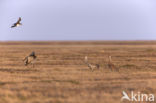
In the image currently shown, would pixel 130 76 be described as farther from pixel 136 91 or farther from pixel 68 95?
pixel 68 95

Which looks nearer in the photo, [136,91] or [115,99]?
[115,99]

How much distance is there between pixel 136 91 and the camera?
14703 millimetres

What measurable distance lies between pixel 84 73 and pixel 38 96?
23.1 ft

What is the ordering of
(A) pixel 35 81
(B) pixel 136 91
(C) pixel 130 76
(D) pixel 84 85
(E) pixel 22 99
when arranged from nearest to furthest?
(E) pixel 22 99, (B) pixel 136 91, (D) pixel 84 85, (A) pixel 35 81, (C) pixel 130 76

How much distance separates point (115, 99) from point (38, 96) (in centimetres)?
282

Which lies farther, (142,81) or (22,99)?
(142,81)

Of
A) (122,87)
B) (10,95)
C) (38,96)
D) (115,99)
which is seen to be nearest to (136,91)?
(122,87)

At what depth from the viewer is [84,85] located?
51.6 feet

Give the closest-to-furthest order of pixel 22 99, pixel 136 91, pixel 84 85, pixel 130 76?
pixel 22 99, pixel 136 91, pixel 84 85, pixel 130 76

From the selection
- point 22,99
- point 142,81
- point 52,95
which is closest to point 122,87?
point 142,81

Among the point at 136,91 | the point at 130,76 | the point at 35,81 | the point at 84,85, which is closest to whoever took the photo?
the point at 136,91

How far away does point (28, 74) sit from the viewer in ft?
64.0

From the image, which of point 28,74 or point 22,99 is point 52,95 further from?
point 28,74

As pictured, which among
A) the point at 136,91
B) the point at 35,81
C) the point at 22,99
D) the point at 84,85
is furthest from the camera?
the point at 35,81
